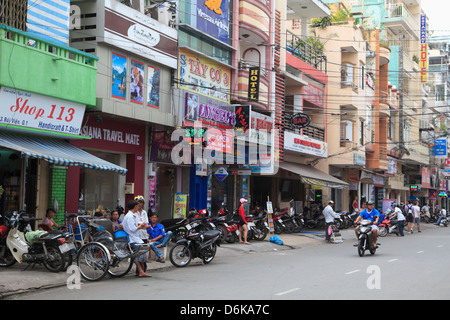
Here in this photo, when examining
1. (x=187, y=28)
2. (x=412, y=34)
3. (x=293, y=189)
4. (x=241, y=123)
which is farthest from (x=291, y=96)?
(x=412, y=34)

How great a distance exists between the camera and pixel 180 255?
14461mm

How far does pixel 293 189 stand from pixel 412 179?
28.2 meters

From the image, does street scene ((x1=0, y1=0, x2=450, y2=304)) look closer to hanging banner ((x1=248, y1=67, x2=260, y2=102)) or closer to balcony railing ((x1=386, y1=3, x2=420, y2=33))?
hanging banner ((x1=248, y1=67, x2=260, y2=102))

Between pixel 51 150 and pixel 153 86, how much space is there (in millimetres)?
6562

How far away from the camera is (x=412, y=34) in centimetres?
5759

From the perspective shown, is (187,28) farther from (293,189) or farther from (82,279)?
(293,189)

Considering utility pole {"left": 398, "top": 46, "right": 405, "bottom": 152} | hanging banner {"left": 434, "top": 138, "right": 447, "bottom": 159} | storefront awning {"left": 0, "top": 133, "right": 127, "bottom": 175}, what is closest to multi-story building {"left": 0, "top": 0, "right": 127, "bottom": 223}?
storefront awning {"left": 0, "top": 133, "right": 127, "bottom": 175}

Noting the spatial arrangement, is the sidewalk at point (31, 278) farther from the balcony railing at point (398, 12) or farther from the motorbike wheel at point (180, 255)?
the balcony railing at point (398, 12)

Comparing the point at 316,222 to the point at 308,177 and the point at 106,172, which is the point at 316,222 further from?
the point at 106,172

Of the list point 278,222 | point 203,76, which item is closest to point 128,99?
point 203,76

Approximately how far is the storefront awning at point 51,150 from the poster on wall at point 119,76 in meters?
2.95

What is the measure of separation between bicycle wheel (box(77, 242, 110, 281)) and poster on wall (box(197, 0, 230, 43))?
44.0ft

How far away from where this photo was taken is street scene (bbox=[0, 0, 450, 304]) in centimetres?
1202
